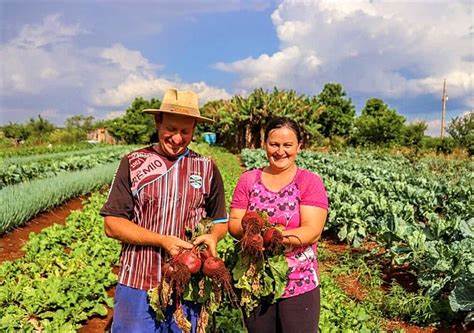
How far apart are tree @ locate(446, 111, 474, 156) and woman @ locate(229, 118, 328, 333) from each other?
95.9 ft

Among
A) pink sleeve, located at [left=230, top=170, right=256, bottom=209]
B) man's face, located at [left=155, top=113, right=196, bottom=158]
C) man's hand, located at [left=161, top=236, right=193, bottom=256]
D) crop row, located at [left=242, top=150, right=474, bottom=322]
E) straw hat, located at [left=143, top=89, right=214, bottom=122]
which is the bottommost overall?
crop row, located at [left=242, top=150, right=474, bottom=322]

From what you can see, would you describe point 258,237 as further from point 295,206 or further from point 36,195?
point 36,195

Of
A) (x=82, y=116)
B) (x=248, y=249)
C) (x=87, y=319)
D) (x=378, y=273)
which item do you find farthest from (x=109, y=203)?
(x=82, y=116)

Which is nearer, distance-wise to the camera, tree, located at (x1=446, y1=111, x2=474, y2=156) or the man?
the man

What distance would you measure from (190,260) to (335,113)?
5002 centimetres

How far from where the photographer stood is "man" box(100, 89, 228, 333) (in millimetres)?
2211

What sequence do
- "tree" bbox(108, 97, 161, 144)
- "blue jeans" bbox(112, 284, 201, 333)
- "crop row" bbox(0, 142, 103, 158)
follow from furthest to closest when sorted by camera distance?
"tree" bbox(108, 97, 161, 144) → "crop row" bbox(0, 142, 103, 158) → "blue jeans" bbox(112, 284, 201, 333)

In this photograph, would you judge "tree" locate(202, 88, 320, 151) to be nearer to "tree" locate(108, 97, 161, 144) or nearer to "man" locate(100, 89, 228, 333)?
"tree" locate(108, 97, 161, 144)

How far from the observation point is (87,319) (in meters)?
4.21

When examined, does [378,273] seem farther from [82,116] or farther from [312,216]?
[82,116]

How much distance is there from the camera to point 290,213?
2.37m

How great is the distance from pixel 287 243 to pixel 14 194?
22.0ft

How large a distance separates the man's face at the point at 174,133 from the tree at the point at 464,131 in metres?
29.6

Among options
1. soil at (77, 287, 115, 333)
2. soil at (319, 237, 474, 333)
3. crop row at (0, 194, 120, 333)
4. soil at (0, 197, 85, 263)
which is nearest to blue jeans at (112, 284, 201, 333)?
crop row at (0, 194, 120, 333)
